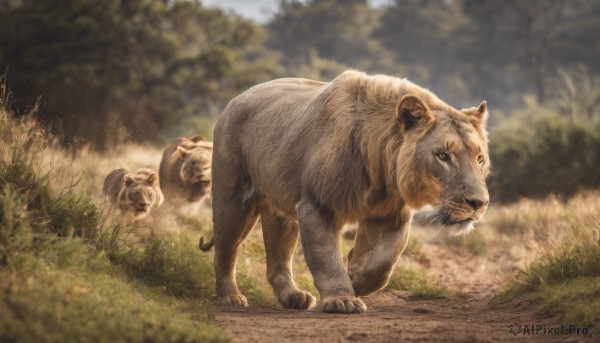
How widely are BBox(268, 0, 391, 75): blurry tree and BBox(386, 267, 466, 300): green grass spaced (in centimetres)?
3778

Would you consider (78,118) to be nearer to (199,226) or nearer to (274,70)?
(199,226)

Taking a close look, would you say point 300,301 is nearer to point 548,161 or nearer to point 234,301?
point 234,301

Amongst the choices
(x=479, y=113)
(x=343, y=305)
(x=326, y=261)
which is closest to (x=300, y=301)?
(x=326, y=261)

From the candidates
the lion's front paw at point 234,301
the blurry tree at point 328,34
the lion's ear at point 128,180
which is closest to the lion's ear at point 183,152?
the lion's ear at point 128,180

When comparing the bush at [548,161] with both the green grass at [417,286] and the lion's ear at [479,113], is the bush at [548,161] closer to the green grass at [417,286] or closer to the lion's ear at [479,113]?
the green grass at [417,286]

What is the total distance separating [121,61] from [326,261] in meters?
20.7

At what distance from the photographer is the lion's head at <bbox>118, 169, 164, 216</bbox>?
10171mm

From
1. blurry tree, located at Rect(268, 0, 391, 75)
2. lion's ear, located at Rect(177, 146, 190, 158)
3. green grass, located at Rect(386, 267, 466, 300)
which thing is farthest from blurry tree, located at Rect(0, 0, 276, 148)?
blurry tree, located at Rect(268, 0, 391, 75)

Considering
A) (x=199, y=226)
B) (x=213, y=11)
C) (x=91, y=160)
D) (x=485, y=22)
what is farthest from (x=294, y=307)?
(x=485, y=22)

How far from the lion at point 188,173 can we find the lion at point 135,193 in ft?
3.89

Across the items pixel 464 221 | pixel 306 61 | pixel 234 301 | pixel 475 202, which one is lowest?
pixel 234 301

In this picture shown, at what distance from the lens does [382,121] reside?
670 cm

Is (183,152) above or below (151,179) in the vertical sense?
above

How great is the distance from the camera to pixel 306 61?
46.7m
